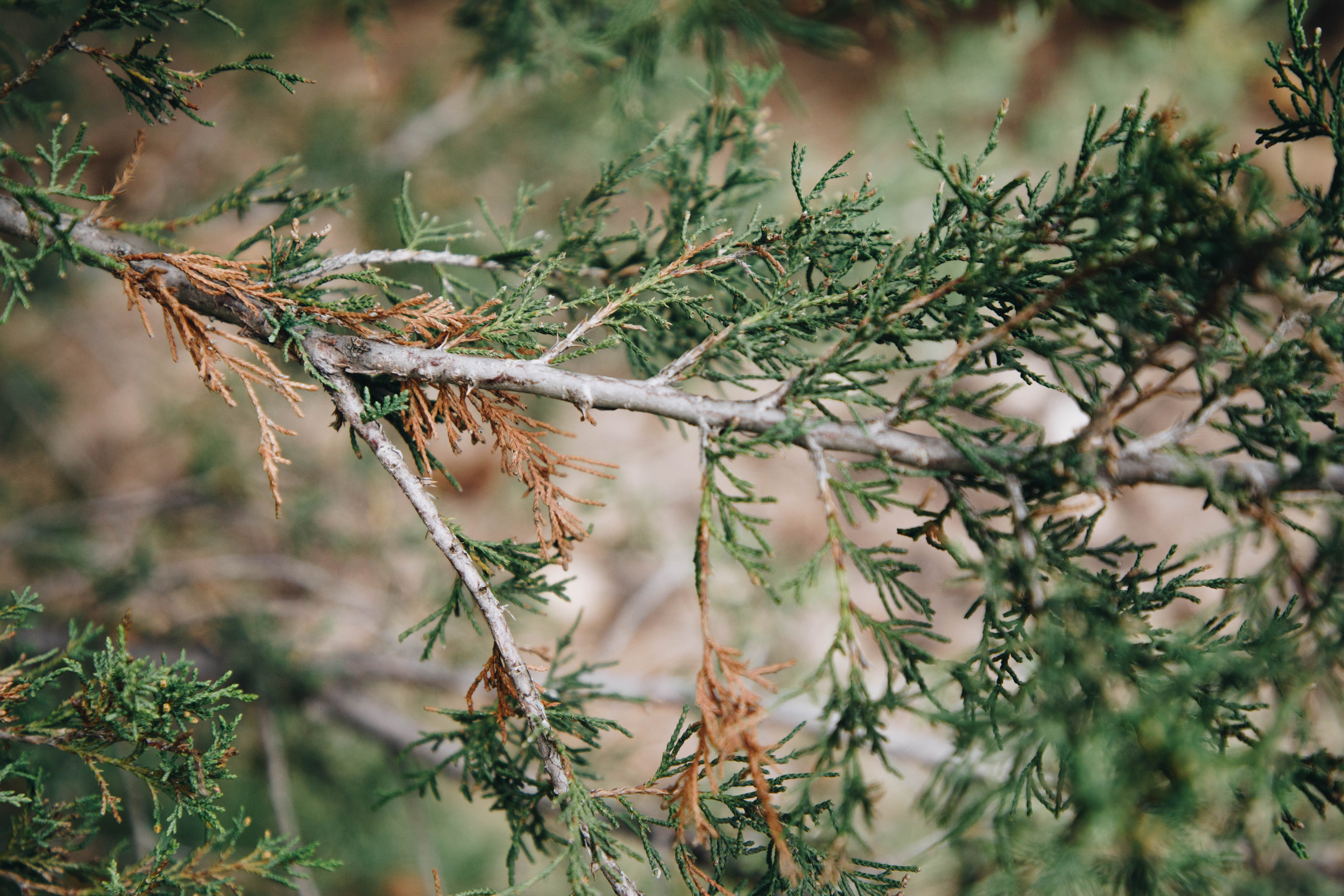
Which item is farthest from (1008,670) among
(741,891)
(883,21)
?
(883,21)

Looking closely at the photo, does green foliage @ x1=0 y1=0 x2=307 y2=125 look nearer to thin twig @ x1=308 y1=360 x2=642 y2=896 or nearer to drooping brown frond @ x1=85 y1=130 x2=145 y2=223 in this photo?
drooping brown frond @ x1=85 y1=130 x2=145 y2=223

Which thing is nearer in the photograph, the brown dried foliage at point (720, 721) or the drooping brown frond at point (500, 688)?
the brown dried foliage at point (720, 721)

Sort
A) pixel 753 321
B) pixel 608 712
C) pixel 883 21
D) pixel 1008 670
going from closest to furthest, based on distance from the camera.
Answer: pixel 1008 670 → pixel 753 321 → pixel 883 21 → pixel 608 712

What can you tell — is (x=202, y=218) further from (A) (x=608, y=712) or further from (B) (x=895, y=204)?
(B) (x=895, y=204)

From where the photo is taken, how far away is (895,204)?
538 cm

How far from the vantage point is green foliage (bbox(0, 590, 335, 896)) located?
125cm

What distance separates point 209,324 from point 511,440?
650 millimetres

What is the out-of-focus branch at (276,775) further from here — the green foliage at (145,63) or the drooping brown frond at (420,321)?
the green foliage at (145,63)

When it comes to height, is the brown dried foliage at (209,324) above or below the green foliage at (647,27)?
below

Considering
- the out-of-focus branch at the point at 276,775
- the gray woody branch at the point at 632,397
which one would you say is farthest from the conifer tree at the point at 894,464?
the out-of-focus branch at the point at 276,775

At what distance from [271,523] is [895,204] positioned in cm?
519

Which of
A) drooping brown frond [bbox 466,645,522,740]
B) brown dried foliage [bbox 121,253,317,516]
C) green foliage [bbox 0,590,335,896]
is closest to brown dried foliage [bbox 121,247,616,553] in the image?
brown dried foliage [bbox 121,253,317,516]

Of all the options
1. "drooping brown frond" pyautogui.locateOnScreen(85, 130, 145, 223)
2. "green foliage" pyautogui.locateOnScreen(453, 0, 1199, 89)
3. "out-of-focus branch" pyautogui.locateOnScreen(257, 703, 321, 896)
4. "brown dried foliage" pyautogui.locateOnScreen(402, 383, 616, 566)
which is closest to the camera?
"drooping brown frond" pyautogui.locateOnScreen(85, 130, 145, 223)

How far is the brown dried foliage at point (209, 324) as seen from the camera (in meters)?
1.26
